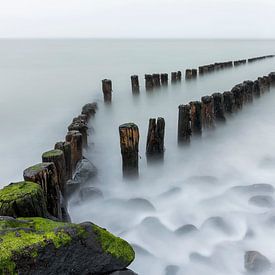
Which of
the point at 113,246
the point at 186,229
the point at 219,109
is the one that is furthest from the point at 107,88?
the point at 113,246

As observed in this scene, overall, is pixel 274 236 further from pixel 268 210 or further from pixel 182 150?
pixel 182 150

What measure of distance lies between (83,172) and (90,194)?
1.75 feet

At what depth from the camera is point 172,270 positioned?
403 centimetres

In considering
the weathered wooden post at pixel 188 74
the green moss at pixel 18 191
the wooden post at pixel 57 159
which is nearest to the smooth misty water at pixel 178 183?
the wooden post at pixel 57 159

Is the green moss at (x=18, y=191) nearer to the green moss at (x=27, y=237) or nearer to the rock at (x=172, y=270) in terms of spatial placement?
the green moss at (x=27, y=237)

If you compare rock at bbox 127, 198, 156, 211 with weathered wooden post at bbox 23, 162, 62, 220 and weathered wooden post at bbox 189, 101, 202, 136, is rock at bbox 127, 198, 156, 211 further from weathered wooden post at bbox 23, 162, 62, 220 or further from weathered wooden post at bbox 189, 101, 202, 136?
weathered wooden post at bbox 189, 101, 202, 136

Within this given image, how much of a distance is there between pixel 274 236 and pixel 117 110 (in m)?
8.16

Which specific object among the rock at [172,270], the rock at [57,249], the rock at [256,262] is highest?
the rock at [57,249]

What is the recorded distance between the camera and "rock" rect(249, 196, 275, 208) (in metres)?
5.12

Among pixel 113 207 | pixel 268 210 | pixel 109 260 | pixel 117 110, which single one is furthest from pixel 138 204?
pixel 117 110

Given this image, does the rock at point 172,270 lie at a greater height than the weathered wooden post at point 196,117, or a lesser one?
lesser

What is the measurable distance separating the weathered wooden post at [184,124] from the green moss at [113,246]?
4.10 metres

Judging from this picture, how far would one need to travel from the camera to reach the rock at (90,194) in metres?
5.29

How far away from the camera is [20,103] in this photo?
14.5 metres
